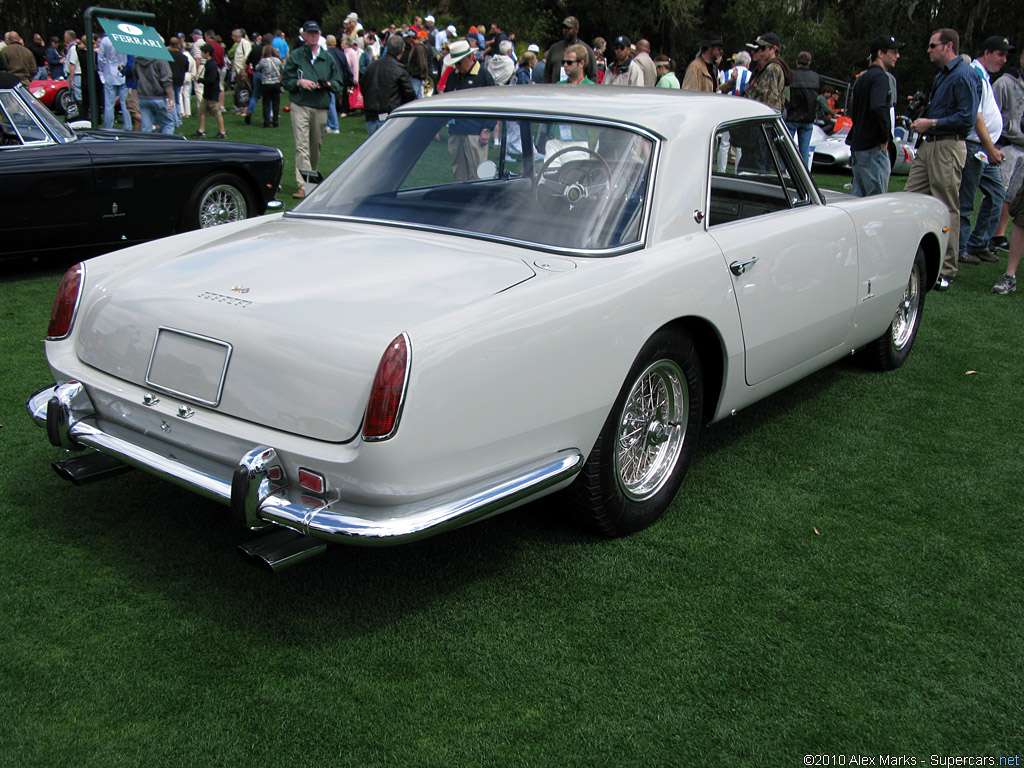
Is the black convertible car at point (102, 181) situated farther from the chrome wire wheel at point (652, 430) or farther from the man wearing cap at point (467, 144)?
the chrome wire wheel at point (652, 430)

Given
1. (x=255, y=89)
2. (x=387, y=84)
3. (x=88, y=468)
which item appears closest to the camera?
(x=88, y=468)

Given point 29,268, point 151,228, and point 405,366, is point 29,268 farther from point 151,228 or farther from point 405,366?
point 405,366

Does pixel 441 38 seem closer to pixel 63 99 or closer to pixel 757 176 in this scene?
pixel 63 99

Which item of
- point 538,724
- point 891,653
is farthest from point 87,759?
point 891,653

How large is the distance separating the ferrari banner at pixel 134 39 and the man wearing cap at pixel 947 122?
8.01m

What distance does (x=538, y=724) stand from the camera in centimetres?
246

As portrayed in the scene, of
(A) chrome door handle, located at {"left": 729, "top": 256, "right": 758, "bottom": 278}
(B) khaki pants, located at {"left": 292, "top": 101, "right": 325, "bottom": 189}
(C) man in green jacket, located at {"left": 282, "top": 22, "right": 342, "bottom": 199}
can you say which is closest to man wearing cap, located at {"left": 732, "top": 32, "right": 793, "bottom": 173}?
(C) man in green jacket, located at {"left": 282, "top": 22, "right": 342, "bottom": 199}

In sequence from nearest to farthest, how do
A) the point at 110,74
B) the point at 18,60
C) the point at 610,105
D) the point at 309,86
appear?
the point at 610,105, the point at 309,86, the point at 110,74, the point at 18,60

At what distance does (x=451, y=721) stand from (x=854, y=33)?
39186mm

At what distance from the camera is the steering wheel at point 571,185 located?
11.3 feet

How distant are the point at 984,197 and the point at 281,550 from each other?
7974 millimetres

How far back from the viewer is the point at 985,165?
803cm

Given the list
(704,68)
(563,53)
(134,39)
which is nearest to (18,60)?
(134,39)

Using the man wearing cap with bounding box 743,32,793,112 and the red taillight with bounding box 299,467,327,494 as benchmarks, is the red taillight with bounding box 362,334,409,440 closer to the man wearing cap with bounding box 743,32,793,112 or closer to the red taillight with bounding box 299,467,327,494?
the red taillight with bounding box 299,467,327,494
